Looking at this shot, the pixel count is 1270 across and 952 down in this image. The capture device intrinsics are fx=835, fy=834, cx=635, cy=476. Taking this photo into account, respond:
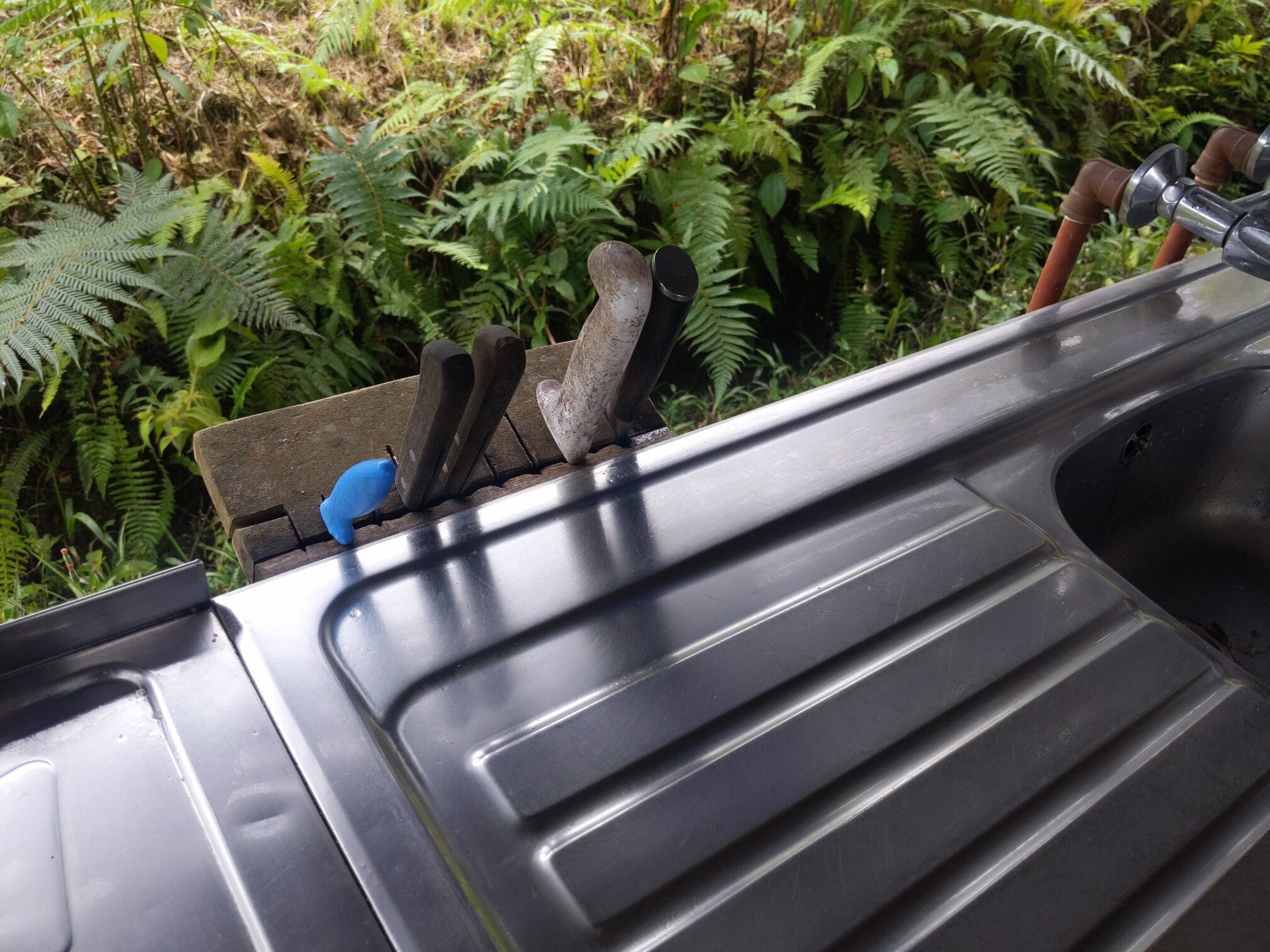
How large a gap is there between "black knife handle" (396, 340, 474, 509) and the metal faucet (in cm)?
83

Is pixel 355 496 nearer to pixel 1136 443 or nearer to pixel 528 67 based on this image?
pixel 1136 443

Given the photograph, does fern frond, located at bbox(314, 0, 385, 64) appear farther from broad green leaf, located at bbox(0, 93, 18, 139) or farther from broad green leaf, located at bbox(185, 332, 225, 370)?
broad green leaf, located at bbox(185, 332, 225, 370)

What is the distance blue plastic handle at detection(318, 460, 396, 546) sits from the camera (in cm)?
80

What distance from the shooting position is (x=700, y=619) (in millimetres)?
786

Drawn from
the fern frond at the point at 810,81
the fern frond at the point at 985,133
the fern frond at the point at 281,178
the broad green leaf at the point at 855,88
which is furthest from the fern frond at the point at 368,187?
the fern frond at the point at 985,133

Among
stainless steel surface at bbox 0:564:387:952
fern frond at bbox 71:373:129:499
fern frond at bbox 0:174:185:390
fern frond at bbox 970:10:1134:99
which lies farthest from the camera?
fern frond at bbox 970:10:1134:99

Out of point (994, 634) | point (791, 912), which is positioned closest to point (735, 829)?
point (791, 912)

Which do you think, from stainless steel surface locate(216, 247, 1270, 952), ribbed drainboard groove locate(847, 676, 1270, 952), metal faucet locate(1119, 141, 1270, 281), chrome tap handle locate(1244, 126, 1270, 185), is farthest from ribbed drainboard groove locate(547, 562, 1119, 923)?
chrome tap handle locate(1244, 126, 1270, 185)

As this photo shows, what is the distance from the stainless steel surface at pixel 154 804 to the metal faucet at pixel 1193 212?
109 centimetres

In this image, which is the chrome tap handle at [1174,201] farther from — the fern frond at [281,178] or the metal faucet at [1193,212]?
the fern frond at [281,178]

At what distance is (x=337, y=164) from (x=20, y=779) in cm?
195

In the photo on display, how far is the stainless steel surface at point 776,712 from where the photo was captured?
0.59 metres

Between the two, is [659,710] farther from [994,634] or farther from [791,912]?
[994,634]

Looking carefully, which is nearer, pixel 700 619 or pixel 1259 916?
pixel 1259 916
